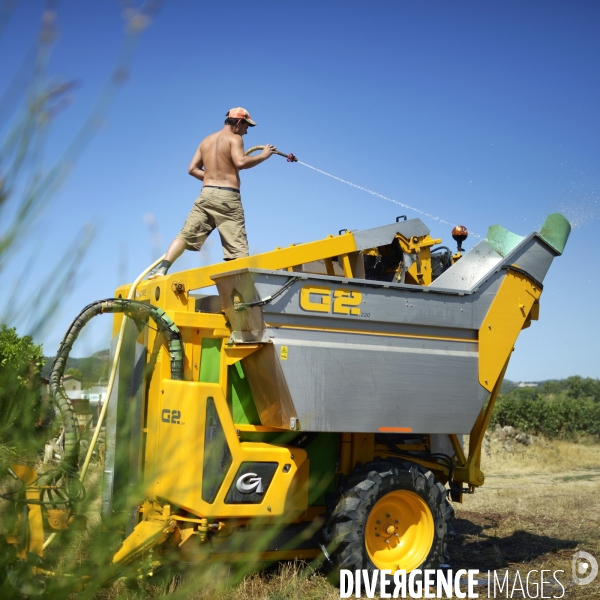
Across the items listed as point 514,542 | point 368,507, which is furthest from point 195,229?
point 514,542

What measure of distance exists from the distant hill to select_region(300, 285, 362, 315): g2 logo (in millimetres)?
3634

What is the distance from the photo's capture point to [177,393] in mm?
5352

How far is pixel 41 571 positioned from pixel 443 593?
449 cm

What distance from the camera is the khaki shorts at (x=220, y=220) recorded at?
617 cm

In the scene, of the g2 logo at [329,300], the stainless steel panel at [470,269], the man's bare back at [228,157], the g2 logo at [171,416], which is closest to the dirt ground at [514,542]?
the g2 logo at [171,416]

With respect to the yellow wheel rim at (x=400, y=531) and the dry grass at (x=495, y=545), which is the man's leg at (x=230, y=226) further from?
the dry grass at (x=495, y=545)

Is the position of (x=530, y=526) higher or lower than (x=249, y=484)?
lower

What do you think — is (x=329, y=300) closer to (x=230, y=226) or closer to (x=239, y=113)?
(x=230, y=226)

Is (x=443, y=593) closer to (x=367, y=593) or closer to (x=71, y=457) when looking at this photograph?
(x=367, y=593)

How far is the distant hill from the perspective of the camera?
1805 mm

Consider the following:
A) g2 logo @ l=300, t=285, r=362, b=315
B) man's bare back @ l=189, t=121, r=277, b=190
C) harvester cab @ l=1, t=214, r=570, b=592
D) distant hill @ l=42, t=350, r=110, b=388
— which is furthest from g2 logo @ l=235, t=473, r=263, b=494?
distant hill @ l=42, t=350, r=110, b=388
